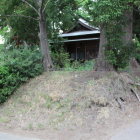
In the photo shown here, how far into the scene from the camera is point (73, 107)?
555cm

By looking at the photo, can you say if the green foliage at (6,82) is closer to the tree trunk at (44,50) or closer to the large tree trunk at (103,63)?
the tree trunk at (44,50)

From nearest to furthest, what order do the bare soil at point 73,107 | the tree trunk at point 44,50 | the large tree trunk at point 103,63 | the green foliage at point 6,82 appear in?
the bare soil at point 73,107 < the green foliage at point 6,82 < the large tree trunk at point 103,63 < the tree trunk at point 44,50

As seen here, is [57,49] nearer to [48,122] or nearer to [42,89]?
[42,89]

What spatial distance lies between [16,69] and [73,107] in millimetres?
3007

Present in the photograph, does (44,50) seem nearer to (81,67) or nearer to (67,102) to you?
(81,67)

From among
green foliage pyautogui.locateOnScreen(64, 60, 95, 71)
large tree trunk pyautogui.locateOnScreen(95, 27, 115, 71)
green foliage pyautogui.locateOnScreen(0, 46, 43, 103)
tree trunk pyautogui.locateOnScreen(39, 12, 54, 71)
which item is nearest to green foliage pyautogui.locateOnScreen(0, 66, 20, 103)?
green foliage pyautogui.locateOnScreen(0, 46, 43, 103)

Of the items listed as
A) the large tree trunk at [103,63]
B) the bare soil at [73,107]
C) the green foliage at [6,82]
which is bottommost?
the bare soil at [73,107]

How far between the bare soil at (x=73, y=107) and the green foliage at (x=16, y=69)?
1.09ft

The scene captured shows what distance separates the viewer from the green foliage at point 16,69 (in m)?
6.43

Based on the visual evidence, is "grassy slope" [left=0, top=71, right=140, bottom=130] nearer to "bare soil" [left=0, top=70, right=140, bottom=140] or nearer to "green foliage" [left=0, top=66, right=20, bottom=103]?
"bare soil" [left=0, top=70, right=140, bottom=140]

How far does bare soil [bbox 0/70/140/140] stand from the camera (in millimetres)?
4633

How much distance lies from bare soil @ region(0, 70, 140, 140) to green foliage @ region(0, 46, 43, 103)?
13.0 inches

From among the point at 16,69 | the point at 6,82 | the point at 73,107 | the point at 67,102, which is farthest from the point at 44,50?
the point at 73,107

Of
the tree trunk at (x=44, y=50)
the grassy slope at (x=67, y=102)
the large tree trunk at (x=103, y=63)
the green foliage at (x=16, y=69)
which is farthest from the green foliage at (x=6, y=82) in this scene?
the large tree trunk at (x=103, y=63)
